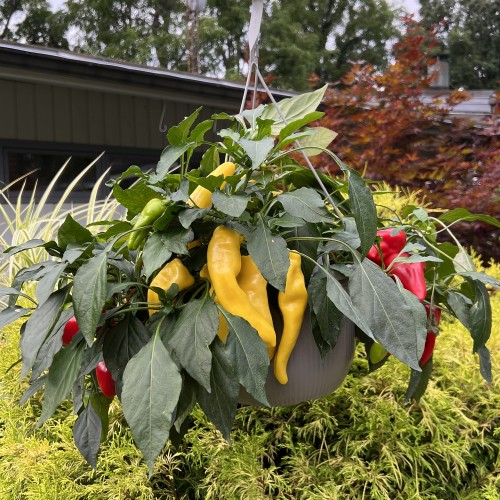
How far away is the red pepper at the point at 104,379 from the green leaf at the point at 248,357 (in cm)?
24

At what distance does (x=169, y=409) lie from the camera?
0.71 m

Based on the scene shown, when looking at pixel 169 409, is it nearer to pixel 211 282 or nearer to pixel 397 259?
pixel 211 282

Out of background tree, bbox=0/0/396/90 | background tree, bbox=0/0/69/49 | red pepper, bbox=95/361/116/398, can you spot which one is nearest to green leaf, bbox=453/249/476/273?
red pepper, bbox=95/361/116/398

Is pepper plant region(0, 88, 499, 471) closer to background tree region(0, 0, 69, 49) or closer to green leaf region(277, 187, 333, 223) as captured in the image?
green leaf region(277, 187, 333, 223)

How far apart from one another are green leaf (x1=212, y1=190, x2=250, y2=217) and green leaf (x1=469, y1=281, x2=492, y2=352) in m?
0.44

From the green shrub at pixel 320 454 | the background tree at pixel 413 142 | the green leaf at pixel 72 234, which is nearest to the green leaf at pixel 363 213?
the green leaf at pixel 72 234

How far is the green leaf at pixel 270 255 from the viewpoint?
0.78m

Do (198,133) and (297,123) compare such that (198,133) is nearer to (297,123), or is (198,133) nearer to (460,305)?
(297,123)

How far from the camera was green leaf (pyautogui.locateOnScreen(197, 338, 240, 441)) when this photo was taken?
798 mm

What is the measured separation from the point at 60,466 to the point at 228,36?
1600 centimetres

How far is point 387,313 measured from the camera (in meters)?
0.80

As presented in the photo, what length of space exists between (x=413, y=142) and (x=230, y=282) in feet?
10.1

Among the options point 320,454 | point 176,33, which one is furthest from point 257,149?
point 176,33

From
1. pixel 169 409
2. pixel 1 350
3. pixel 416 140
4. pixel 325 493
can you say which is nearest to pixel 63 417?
pixel 1 350
